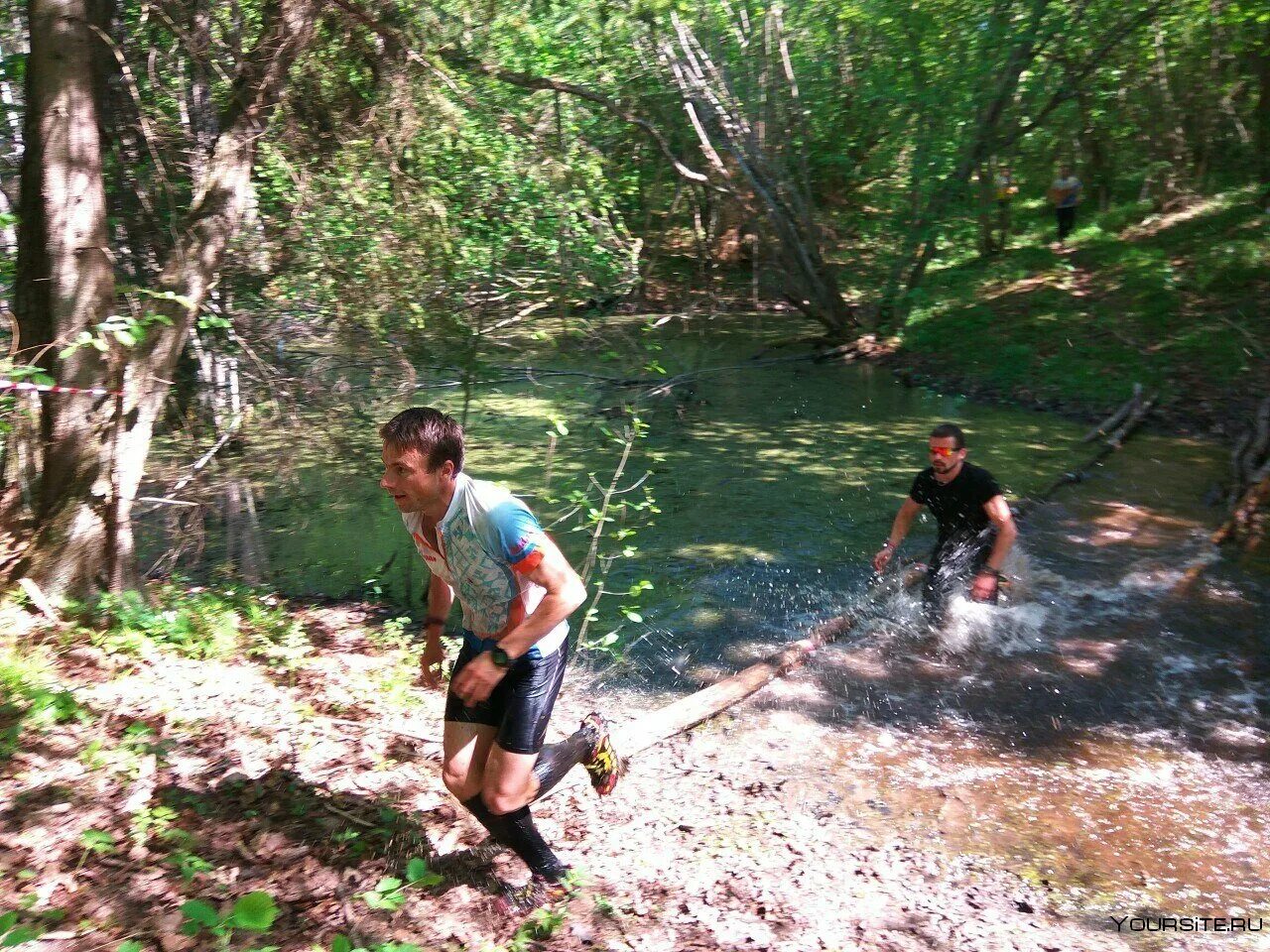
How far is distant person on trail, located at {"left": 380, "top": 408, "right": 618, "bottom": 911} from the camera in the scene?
3.41 m

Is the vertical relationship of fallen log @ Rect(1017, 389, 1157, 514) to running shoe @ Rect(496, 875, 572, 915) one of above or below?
above

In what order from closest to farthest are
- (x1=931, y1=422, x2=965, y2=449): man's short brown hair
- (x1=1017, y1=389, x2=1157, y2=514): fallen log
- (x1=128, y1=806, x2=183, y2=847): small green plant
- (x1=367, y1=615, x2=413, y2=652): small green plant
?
(x1=128, y1=806, x2=183, y2=847): small green plant < (x1=931, y1=422, x2=965, y2=449): man's short brown hair < (x1=367, y1=615, x2=413, y2=652): small green plant < (x1=1017, y1=389, x2=1157, y2=514): fallen log

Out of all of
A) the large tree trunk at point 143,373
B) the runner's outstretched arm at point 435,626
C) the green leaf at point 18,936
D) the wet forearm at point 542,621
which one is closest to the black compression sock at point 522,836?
the runner's outstretched arm at point 435,626

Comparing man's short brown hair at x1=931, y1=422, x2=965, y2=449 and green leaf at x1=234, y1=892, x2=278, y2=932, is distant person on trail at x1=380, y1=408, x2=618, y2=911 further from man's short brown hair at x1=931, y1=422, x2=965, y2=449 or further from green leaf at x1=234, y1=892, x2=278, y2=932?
man's short brown hair at x1=931, y1=422, x2=965, y2=449

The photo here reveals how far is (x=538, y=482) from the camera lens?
11141 millimetres

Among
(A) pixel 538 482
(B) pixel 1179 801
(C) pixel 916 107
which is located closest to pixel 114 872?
(B) pixel 1179 801

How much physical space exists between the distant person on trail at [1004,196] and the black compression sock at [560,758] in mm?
17157

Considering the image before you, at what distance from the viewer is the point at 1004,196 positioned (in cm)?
1945

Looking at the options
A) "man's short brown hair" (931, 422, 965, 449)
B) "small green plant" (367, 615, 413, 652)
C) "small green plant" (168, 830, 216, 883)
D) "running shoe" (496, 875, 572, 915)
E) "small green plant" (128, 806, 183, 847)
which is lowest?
"small green plant" (367, 615, 413, 652)

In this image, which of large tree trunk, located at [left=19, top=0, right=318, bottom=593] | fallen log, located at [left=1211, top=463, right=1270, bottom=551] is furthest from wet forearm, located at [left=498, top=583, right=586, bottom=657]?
fallen log, located at [left=1211, top=463, right=1270, bottom=551]

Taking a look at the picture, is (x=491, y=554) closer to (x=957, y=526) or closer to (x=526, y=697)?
(x=526, y=697)

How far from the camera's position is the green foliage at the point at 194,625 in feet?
18.2

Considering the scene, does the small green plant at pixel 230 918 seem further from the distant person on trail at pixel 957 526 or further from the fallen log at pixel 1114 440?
the fallen log at pixel 1114 440

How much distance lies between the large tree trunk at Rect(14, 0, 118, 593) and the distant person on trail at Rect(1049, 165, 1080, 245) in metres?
19.7
